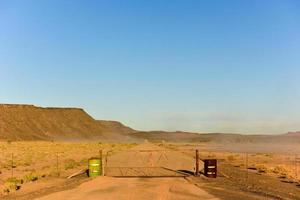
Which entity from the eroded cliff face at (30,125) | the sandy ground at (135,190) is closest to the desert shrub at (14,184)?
the sandy ground at (135,190)

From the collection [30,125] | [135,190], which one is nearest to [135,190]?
[135,190]

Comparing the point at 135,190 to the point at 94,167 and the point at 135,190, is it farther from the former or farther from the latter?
the point at 94,167

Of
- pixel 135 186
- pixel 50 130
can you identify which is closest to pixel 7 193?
pixel 135 186

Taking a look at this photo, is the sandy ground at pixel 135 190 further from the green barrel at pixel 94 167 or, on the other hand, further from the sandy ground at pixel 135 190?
the green barrel at pixel 94 167

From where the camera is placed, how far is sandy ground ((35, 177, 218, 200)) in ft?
71.2

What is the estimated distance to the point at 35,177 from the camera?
31.6 m

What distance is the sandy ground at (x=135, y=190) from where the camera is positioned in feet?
71.2

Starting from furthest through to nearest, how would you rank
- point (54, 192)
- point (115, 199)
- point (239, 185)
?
1. point (239, 185)
2. point (54, 192)
3. point (115, 199)

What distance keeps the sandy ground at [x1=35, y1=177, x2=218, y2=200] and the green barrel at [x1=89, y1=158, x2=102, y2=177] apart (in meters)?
2.21

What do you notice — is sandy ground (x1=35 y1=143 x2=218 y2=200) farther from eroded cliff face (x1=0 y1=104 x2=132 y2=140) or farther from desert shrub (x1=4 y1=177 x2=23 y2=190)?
eroded cliff face (x1=0 y1=104 x2=132 y2=140)

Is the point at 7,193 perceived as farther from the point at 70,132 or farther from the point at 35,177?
the point at 70,132

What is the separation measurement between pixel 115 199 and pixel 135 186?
4667 millimetres

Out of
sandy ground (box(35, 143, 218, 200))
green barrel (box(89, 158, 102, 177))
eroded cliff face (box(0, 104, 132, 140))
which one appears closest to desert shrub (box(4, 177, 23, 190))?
sandy ground (box(35, 143, 218, 200))

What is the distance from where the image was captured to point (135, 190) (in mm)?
23641
